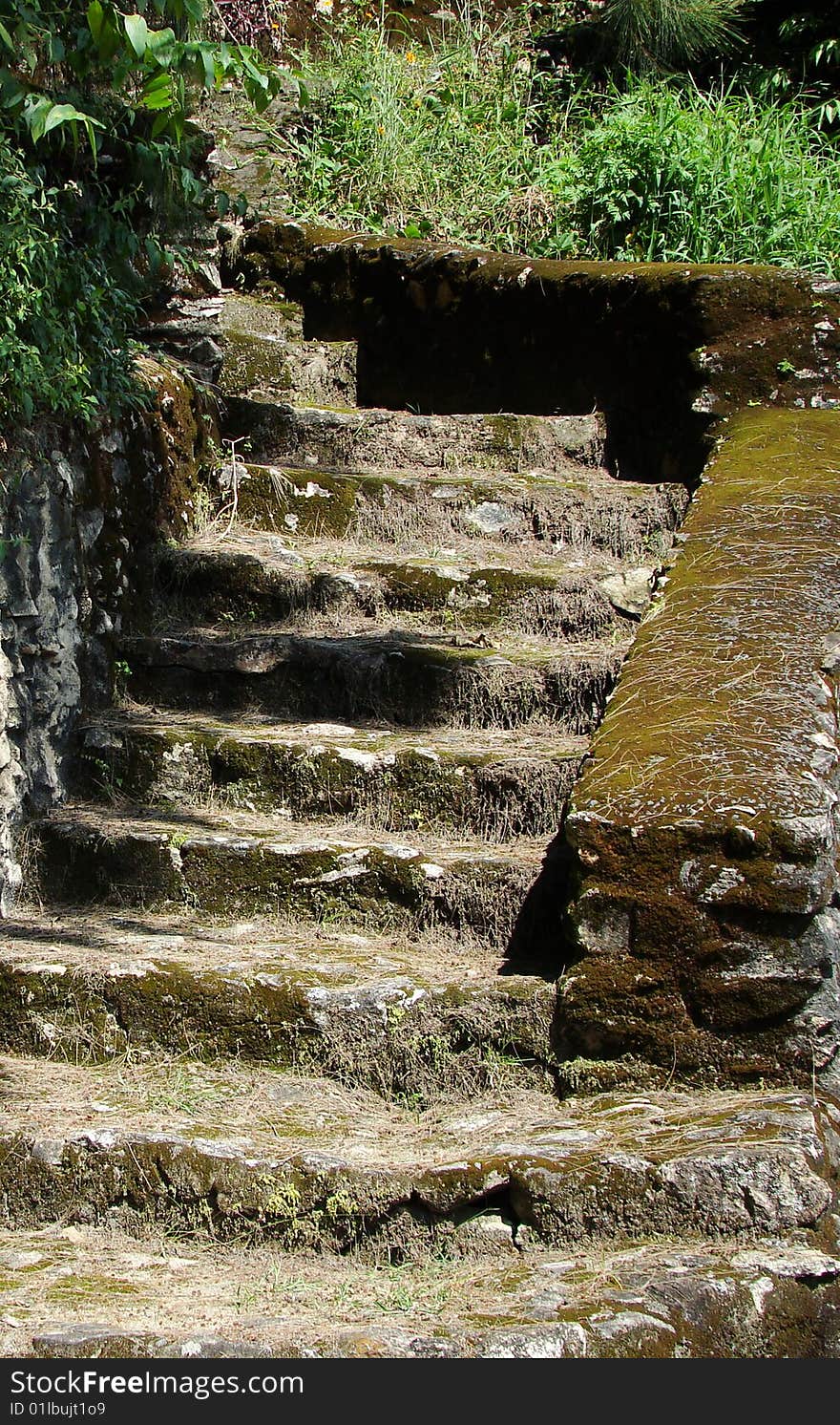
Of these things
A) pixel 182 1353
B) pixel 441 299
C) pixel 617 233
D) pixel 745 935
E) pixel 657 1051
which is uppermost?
pixel 617 233

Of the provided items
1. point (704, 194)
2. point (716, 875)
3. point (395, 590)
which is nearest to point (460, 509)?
point (395, 590)

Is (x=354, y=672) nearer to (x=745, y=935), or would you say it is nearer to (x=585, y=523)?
(x=585, y=523)

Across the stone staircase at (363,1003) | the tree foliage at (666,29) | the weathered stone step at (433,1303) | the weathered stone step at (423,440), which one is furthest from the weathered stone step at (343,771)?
the tree foliage at (666,29)

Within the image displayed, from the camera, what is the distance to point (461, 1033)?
303 cm

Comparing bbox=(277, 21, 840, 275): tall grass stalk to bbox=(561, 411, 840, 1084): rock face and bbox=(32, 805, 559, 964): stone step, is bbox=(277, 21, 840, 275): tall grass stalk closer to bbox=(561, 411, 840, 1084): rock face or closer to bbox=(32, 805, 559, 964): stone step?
bbox=(561, 411, 840, 1084): rock face

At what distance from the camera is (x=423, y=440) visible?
5.07 metres

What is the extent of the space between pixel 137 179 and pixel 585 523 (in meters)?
1.80

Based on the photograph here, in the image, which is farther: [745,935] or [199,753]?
[199,753]

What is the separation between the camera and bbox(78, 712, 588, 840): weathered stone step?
3.59 meters

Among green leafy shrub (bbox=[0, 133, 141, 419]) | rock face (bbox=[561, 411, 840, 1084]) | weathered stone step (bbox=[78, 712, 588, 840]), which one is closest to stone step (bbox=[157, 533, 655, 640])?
weathered stone step (bbox=[78, 712, 588, 840])

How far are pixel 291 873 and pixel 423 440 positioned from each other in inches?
84.6

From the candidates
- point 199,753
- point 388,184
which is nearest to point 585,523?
point 199,753

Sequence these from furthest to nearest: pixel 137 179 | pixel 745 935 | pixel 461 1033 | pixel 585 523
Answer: pixel 585 523, pixel 137 179, pixel 461 1033, pixel 745 935

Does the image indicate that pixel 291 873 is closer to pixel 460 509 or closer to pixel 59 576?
pixel 59 576
